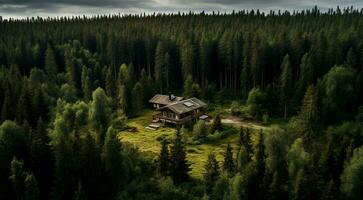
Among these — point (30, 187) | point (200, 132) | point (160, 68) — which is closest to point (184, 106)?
point (200, 132)

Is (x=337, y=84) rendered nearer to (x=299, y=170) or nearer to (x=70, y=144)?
(x=299, y=170)

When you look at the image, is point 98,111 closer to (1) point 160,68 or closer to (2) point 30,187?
(2) point 30,187

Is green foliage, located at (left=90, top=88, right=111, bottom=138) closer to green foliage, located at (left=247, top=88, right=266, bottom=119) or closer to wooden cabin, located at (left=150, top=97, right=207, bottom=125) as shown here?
wooden cabin, located at (left=150, top=97, right=207, bottom=125)

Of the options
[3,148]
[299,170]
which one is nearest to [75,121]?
[3,148]

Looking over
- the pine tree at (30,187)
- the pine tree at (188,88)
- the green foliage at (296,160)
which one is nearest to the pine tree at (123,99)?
the pine tree at (188,88)

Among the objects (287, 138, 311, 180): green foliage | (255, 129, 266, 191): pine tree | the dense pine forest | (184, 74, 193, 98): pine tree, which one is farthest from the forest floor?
(287, 138, 311, 180): green foliage

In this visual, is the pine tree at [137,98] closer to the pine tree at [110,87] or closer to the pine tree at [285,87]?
the pine tree at [110,87]

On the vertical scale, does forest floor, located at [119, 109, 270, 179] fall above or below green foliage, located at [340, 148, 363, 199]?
below
